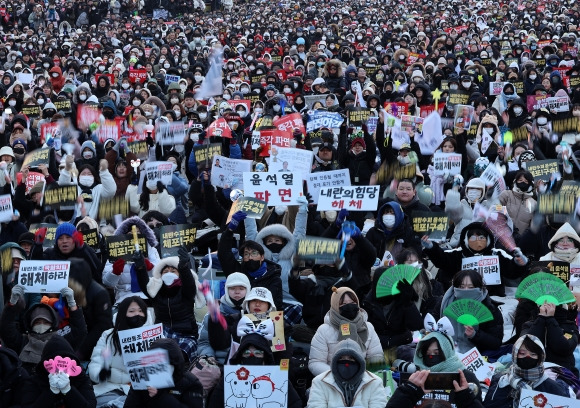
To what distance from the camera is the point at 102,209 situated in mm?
11891

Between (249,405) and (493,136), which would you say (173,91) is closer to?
(493,136)

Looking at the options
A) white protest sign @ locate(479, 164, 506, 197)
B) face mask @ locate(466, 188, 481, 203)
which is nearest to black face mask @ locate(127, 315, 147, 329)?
face mask @ locate(466, 188, 481, 203)

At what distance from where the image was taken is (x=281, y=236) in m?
9.91

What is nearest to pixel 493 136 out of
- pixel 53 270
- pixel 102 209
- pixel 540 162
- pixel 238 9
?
pixel 540 162

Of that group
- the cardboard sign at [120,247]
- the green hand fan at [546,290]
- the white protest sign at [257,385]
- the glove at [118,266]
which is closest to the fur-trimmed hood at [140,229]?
the cardboard sign at [120,247]

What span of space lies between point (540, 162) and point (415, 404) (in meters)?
5.68

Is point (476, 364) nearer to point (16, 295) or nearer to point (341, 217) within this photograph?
point (341, 217)

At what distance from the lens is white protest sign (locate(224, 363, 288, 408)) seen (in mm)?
7293

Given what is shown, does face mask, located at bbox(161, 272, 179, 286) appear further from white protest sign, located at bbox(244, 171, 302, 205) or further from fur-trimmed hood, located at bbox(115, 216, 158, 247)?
white protest sign, located at bbox(244, 171, 302, 205)

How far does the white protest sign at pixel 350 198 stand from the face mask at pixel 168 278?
7.08 ft

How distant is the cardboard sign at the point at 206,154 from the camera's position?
13203 mm

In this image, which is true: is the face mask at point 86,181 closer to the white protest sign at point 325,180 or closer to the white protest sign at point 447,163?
the white protest sign at point 325,180

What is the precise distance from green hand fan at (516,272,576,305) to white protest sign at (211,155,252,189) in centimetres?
477

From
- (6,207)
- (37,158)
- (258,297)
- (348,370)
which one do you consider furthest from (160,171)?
(348,370)
